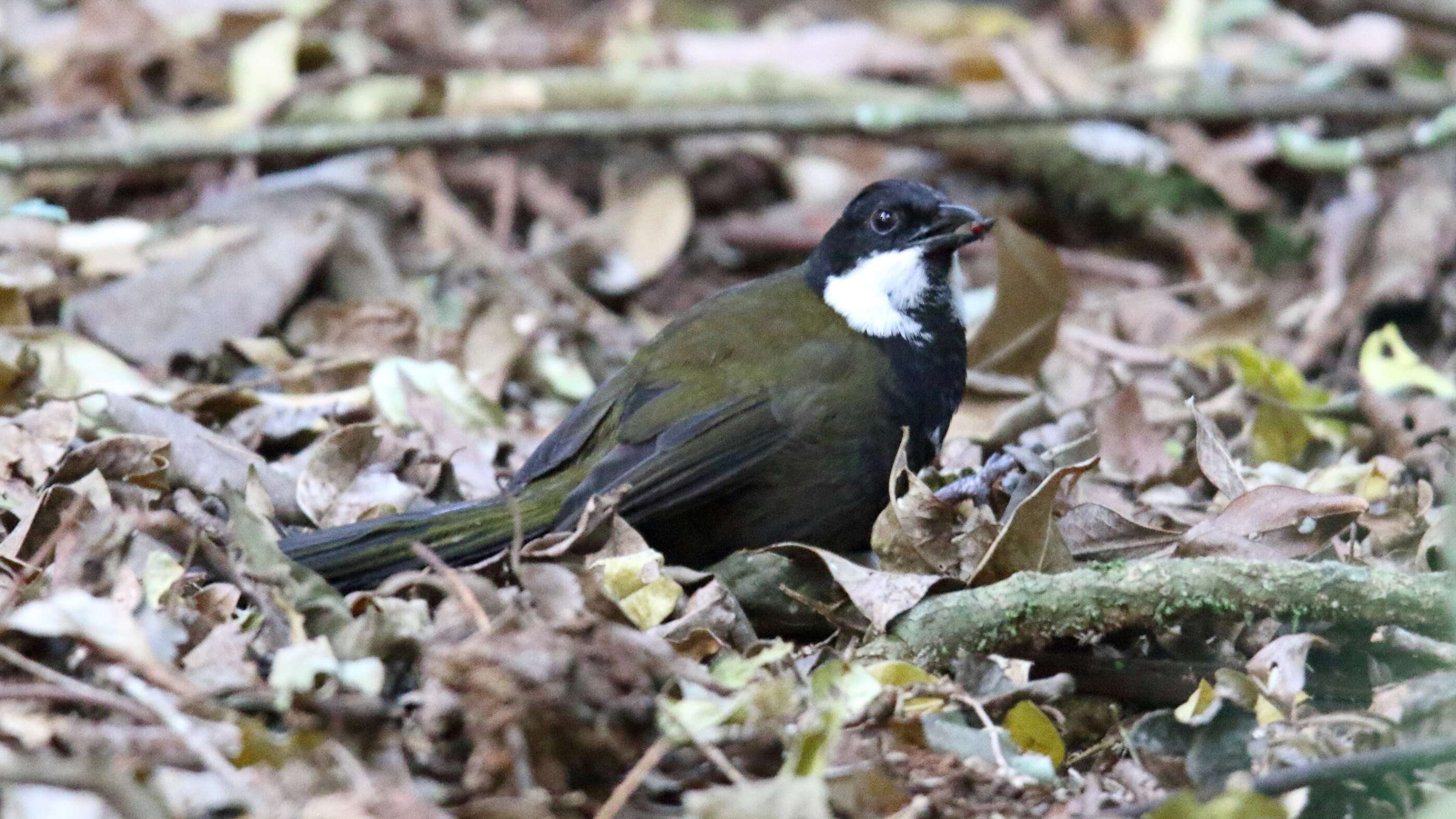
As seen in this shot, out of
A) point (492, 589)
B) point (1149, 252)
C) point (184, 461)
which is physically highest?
point (492, 589)

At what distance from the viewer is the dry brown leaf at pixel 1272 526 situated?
11.3 feet

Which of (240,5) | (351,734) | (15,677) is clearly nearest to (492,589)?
(351,734)

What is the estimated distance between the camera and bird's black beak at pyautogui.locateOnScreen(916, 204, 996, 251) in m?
4.19

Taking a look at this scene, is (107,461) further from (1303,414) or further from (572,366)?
(1303,414)

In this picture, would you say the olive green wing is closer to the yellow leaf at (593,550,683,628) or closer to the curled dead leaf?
the yellow leaf at (593,550,683,628)

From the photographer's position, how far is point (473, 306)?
5.52m

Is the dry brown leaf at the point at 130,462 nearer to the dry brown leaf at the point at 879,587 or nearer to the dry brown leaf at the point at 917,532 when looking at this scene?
the dry brown leaf at the point at 879,587

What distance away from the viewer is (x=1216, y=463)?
3.80m

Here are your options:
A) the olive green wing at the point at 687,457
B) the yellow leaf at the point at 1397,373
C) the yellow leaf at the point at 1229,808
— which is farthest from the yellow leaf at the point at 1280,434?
the yellow leaf at the point at 1229,808

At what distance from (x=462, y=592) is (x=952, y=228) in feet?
6.38

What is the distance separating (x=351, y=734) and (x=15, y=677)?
2.17ft

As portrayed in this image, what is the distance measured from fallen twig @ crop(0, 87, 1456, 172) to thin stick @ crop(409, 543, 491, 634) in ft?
11.5

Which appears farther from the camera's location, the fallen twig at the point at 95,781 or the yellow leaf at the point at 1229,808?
the yellow leaf at the point at 1229,808

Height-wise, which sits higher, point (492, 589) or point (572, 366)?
point (492, 589)
